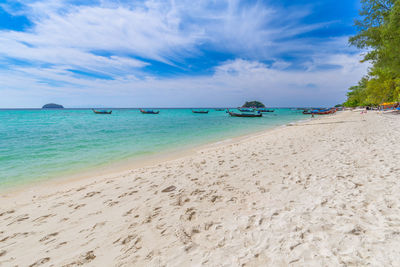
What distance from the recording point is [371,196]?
3633 mm

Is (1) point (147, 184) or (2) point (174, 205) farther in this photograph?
(1) point (147, 184)

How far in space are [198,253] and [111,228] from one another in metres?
1.97

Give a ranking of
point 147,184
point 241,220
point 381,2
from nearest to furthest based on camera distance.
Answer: point 241,220 → point 147,184 → point 381,2

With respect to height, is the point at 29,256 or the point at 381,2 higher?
the point at 381,2

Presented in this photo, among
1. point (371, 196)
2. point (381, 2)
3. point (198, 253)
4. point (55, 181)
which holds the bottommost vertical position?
point (55, 181)

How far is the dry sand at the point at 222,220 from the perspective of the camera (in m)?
2.42

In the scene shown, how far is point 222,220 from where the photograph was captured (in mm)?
3330

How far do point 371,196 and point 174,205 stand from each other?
4269mm

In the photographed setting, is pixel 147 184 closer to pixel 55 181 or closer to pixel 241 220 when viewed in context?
pixel 241 220

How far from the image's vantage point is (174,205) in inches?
160

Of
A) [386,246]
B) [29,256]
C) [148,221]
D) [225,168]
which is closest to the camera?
[386,246]

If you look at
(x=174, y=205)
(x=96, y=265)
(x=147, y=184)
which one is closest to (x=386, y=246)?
(x=174, y=205)

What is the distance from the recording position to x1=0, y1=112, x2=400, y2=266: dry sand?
7.94 feet

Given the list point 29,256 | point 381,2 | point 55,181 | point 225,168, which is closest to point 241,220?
point 225,168
